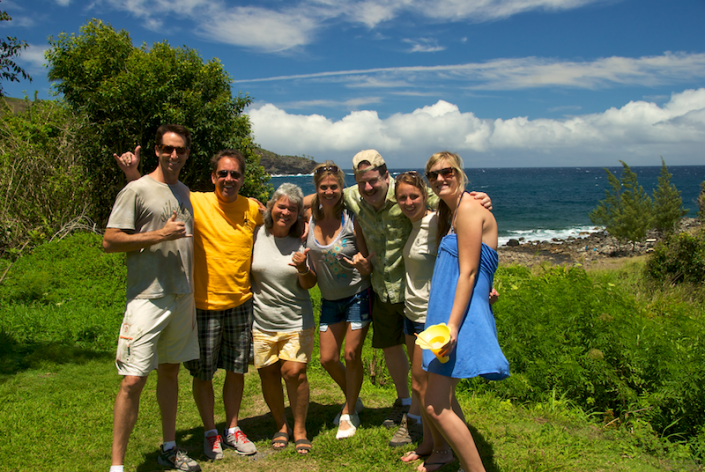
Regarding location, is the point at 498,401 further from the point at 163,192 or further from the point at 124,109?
the point at 124,109

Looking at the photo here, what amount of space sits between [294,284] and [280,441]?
1.29 metres

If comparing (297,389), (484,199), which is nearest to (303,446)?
(297,389)

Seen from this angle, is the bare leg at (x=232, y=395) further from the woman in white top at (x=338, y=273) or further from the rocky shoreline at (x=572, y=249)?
the rocky shoreline at (x=572, y=249)

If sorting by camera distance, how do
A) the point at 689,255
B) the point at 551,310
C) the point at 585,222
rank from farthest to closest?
1. the point at 585,222
2. the point at 689,255
3. the point at 551,310

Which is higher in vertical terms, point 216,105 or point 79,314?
point 216,105

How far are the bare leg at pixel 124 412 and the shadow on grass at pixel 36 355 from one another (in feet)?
9.27

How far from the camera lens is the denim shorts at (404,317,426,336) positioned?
3502 mm

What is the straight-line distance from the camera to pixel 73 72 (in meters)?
14.8

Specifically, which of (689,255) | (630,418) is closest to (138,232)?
(630,418)

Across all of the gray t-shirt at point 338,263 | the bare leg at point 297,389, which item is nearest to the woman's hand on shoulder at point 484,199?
the gray t-shirt at point 338,263

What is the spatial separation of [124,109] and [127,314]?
43.3 ft

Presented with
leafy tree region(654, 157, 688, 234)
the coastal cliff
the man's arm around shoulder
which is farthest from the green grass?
the coastal cliff

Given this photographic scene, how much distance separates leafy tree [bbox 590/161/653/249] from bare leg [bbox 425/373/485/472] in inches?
1036

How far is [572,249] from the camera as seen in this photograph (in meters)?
28.3
